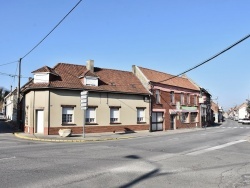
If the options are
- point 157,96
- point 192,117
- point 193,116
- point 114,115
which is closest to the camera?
point 114,115

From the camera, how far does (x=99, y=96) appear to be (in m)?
27.6

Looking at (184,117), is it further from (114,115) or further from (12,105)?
(12,105)

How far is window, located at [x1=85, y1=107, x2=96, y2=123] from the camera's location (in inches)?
1053

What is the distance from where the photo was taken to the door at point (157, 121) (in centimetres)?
3356

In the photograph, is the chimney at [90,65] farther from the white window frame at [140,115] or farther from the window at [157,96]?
the window at [157,96]

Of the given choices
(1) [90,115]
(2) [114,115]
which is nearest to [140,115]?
(2) [114,115]

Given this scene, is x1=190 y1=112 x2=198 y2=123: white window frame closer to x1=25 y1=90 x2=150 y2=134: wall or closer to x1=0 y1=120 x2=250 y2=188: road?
x1=25 y1=90 x2=150 y2=134: wall

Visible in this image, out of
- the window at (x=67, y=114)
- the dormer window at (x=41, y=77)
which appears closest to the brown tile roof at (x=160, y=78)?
the window at (x=67, y=114)

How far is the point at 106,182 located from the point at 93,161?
133 inches

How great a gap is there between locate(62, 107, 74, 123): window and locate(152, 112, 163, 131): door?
11.0m

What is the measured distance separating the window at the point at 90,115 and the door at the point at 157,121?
28.8 feet

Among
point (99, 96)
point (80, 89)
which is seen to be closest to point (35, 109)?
point (80, 89)

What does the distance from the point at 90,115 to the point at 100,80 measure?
4.03 m

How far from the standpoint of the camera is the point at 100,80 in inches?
1147
